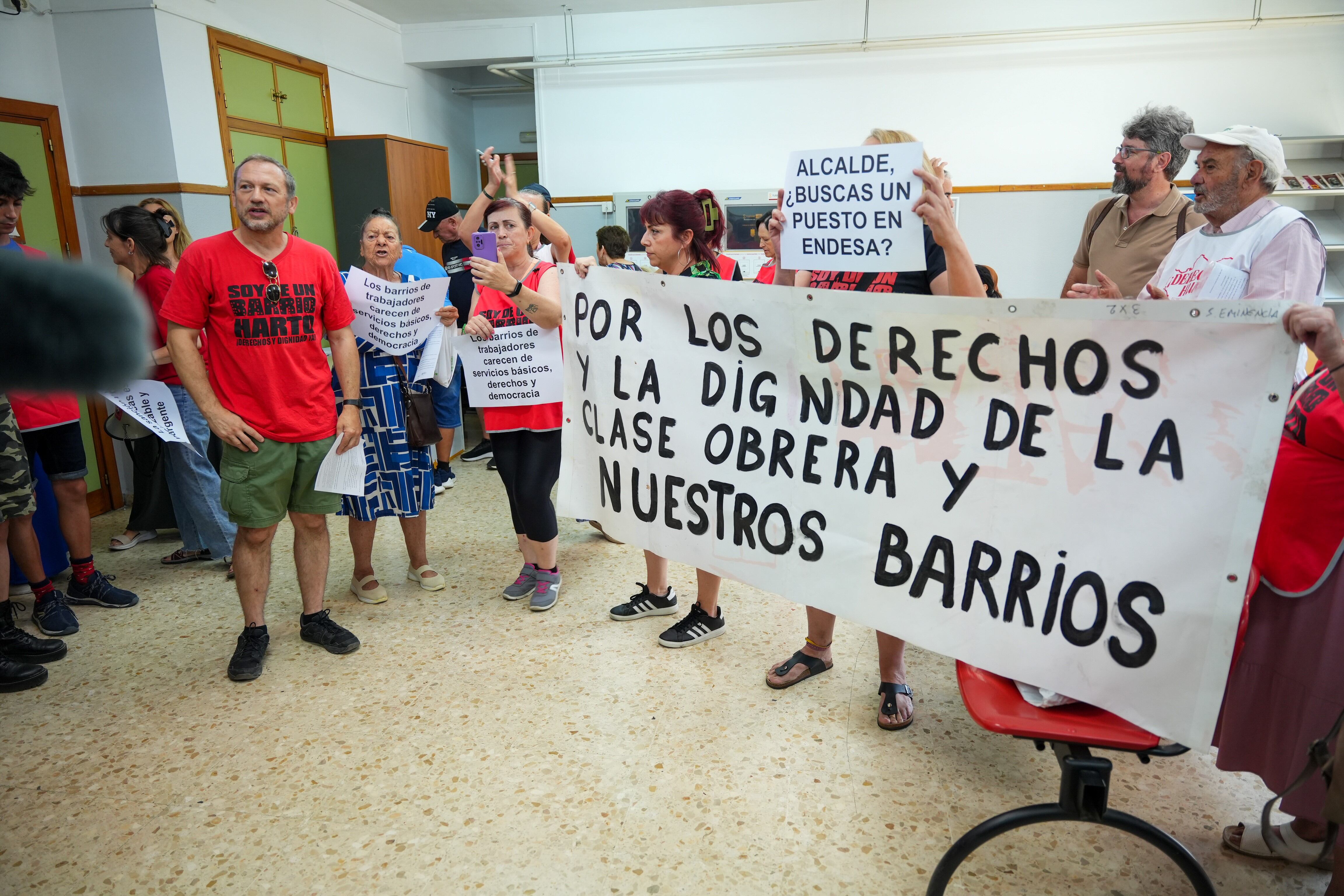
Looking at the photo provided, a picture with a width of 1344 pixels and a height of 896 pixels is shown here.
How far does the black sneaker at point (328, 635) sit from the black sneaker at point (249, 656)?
0.14 metres

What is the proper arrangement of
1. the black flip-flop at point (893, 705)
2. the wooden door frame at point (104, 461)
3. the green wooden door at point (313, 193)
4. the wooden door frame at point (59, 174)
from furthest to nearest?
the green wooden door at point (313, 193) < the wooden door frame at point (104, 461) < the wooden door frame at point (59, 174) < the black flip-flop at point (893, 705)

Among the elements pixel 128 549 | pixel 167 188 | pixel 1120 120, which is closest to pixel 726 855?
pixel 128 549

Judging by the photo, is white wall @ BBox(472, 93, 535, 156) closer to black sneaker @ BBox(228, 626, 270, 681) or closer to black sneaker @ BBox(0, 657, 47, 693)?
black sneaker @ BBox(228, 626, 270, 681)

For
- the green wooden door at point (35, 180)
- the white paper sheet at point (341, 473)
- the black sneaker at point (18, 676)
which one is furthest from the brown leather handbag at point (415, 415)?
the green wooden door at point (35, 180)

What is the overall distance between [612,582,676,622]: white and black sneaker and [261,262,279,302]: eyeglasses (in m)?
1.64

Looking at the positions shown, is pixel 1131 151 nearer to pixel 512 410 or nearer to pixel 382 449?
pixel 512 410

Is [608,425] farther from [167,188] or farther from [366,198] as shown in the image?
[366,198]

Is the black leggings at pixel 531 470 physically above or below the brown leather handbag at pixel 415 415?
below

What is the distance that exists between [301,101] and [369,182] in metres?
0.72

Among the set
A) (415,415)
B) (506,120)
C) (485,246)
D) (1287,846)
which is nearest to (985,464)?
(1287,846)

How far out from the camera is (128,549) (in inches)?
150

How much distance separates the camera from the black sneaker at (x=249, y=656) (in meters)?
2.57

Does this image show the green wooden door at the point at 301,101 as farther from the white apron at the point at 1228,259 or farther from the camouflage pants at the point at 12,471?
the white apron at the point at 1228,259

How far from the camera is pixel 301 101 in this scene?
5.85 m
